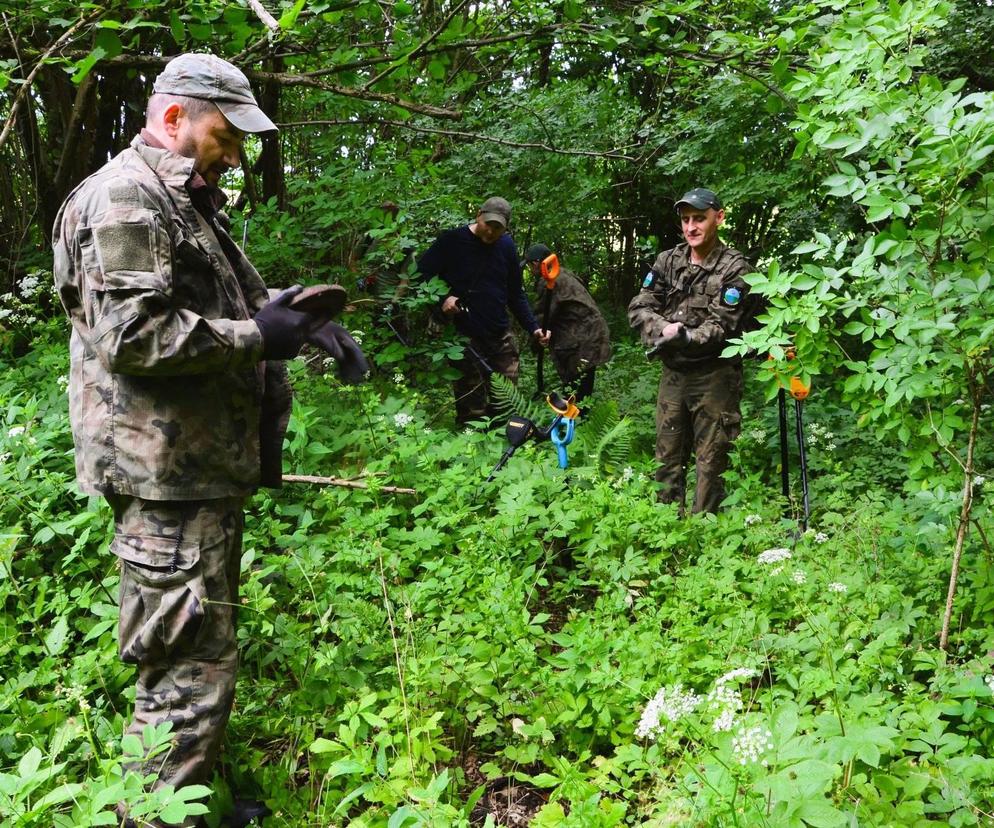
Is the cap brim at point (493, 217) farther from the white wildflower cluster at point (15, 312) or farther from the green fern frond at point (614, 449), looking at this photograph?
the white wildflower cluster at point (15, 312)

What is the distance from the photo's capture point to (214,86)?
254 cm

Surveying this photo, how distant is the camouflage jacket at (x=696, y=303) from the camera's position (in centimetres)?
513

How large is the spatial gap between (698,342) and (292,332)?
321 centimetres

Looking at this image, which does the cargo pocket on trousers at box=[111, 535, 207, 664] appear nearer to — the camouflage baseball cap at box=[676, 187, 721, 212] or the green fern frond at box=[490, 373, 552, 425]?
the green fern frond at box=[490, 373, 552, 425]

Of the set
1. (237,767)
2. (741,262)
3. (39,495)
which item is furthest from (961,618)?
(39,495)

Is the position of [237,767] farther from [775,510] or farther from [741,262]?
[741,262]

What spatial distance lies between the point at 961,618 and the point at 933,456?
0.78 meters

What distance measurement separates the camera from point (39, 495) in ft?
Result: 13.5

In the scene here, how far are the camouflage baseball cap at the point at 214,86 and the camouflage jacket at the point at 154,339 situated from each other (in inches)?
8.3

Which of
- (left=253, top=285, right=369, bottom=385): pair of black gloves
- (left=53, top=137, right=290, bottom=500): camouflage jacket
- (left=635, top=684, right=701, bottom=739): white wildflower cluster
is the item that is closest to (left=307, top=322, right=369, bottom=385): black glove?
(left=253, top=285, right=369, bottom=385): pair of black gloves

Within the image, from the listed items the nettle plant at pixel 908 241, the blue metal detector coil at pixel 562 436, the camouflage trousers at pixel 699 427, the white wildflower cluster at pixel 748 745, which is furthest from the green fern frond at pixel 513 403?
the white wildflower cluster at pixel 748 745

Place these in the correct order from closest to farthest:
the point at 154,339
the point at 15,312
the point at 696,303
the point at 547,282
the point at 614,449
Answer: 1. the point at 154,339
2. the point at 696,303
3. the point at 614,449
4. the point at 15,312
5. the point at 547,282

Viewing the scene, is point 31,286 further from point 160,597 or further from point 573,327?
point 573,327

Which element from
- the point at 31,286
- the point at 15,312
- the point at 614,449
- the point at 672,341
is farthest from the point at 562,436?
the point at 15,312
